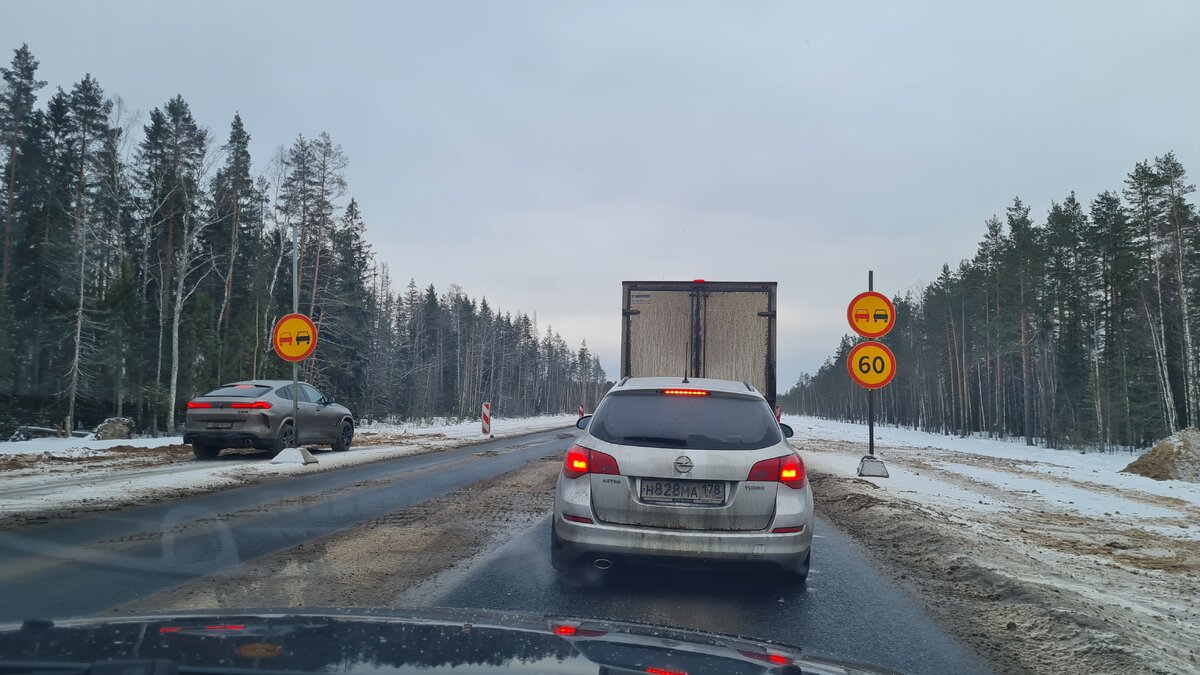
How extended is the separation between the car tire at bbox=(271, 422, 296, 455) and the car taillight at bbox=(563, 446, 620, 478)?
10.5m

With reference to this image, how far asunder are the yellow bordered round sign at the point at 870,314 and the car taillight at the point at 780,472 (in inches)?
332

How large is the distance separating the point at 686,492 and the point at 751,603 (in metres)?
0.96

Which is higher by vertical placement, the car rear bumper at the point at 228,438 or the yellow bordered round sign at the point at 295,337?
the yellow bordered round sign at the point at 295,337

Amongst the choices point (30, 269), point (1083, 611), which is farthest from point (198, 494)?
point (30, 269)

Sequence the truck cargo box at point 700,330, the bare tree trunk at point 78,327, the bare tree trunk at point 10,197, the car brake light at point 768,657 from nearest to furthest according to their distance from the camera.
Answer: the car brake light at point 768,657, the truck cargo box at point 700,330, the bare tree trunk at point 78,327, the bare tree trunk at point 10,197

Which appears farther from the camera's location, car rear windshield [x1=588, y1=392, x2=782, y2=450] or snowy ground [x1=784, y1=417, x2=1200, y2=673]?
car rear windshield [x1=588, y1=392, x2=782, y2=450]

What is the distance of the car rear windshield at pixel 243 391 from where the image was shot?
13.7 metres

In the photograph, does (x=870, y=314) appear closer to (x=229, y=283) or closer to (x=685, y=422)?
(x=685, y=422)

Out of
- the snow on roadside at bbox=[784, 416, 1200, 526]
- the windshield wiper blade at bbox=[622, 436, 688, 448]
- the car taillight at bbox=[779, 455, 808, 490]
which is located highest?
the windshield wiper blade at bbox=[622, 436, 688, 448]

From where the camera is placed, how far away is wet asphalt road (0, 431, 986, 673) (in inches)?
165

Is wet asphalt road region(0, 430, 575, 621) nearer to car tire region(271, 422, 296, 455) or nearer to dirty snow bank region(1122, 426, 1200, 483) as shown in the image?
car tire region(271, 422, 296, 455)

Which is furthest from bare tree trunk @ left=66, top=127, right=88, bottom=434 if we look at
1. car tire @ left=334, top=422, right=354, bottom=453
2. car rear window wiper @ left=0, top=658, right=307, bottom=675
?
car rear window wiper @ left=0, top=658, right=307, bottom=675

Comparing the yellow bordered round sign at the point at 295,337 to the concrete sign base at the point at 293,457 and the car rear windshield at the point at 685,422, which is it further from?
the car rear windshield at the point at 685,422

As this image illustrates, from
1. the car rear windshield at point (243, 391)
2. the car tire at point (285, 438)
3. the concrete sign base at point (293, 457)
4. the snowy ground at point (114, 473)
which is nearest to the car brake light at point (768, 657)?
the snowy ground at point (114, 473)
